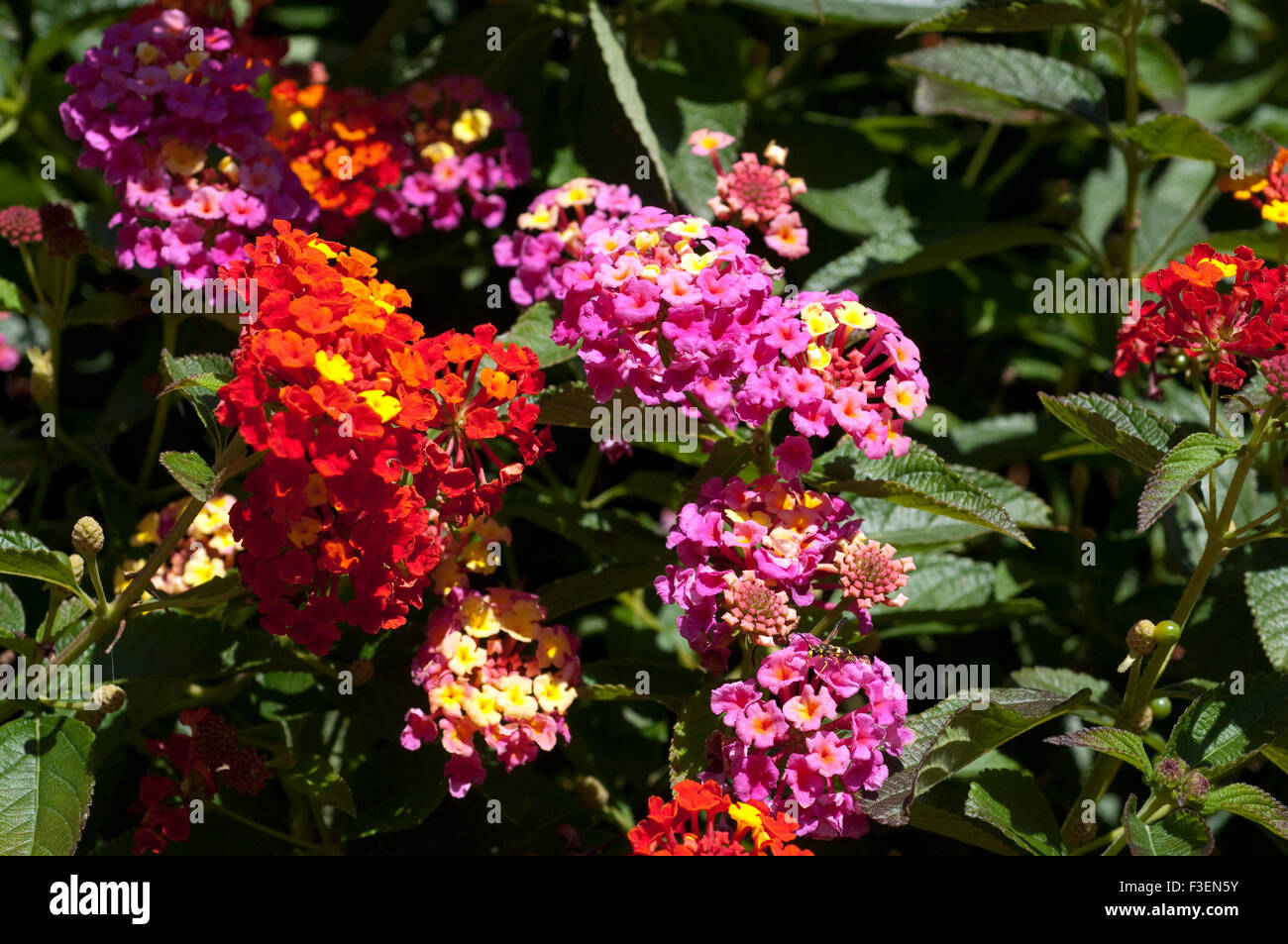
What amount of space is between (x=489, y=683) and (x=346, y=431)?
53cm

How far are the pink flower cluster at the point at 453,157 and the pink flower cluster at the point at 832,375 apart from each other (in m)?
0.89

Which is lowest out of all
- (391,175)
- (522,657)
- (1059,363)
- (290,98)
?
(522,657)

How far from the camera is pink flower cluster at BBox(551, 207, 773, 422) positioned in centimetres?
185

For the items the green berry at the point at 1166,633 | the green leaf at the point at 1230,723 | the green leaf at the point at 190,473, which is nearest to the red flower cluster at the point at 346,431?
the green leaf at the point at 190,473

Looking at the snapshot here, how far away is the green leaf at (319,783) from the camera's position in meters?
1.98

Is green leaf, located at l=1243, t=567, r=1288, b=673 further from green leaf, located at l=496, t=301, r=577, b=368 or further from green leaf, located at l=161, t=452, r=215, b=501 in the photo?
green leaf, located at l=161, t=452, r=215, b=501

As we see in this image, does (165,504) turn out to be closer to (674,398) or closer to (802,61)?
(674,398)

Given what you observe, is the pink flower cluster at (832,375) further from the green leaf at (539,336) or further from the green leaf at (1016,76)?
the green leaf at (1016,76)

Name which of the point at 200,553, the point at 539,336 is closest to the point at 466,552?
the point at 539,336

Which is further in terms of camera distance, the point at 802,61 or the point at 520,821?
the point at 802,61

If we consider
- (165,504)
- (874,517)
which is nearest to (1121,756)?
(874,517)

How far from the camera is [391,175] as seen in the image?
2.52 m

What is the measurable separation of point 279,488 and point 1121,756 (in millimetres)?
1194

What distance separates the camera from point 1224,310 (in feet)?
6.34
